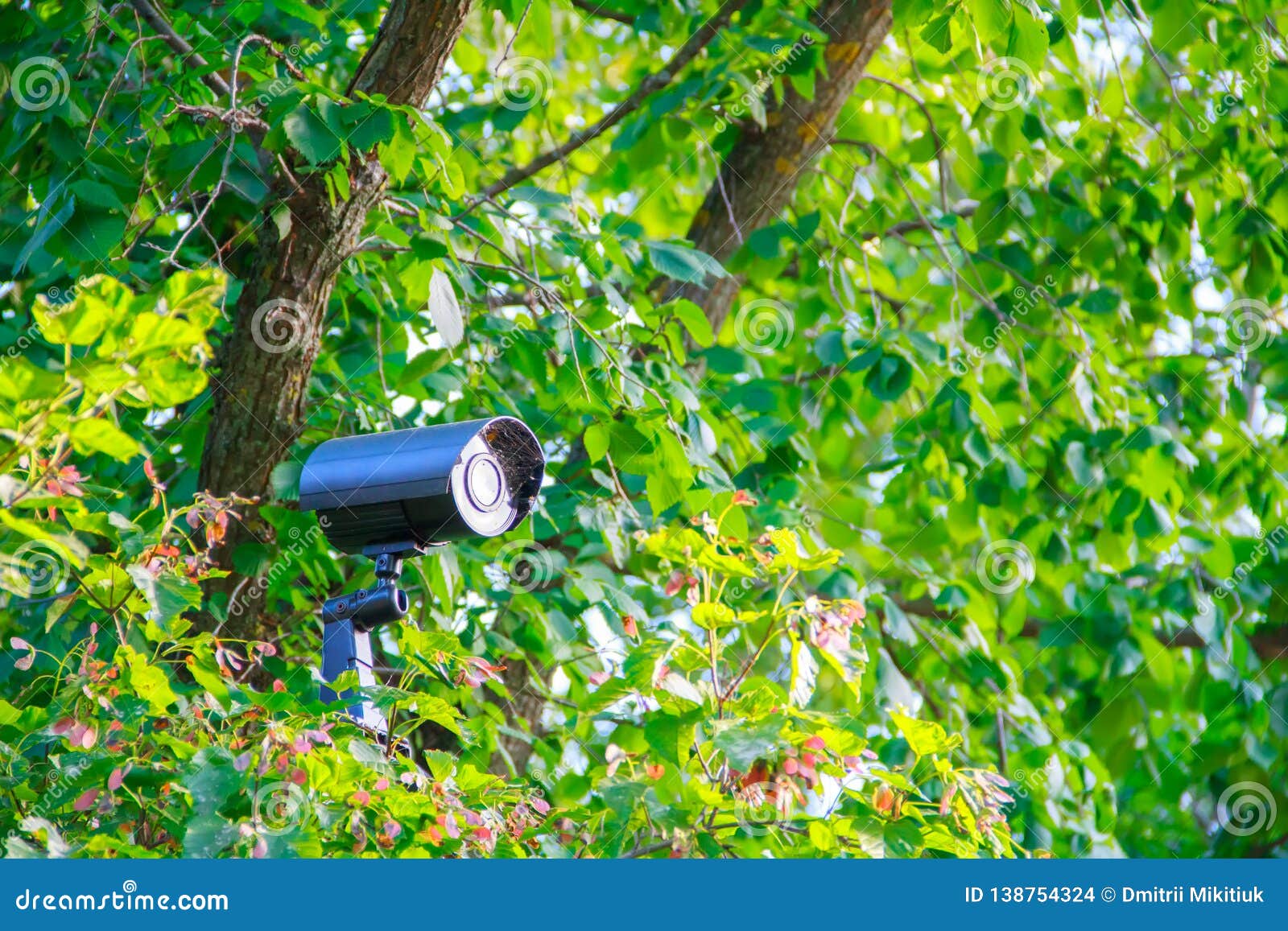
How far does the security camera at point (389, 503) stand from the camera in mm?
1812

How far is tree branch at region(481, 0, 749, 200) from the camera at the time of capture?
308cm

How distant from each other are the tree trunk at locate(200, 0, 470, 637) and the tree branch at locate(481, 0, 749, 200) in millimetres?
575

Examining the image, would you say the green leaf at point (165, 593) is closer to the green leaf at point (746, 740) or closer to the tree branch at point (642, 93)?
the green leaf at point (746, 740)

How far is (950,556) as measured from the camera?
450 centimetres

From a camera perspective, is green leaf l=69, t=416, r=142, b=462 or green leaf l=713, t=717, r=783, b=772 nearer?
green leaf l=69, t=416, r=142, b=462

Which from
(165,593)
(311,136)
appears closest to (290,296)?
(311,136)

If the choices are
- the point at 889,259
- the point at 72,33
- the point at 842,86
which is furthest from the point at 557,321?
the point at 889,259

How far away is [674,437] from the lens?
2340mm

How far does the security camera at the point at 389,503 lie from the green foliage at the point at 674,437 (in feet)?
0.50

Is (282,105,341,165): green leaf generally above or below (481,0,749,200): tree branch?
below

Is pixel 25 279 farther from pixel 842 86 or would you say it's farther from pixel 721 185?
pixel 842 86

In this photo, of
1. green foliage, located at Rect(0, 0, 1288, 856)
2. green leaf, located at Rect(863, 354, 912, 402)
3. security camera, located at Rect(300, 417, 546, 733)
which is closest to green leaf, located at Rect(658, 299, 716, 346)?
green foliage, located at Rect(0, 0, 1288, 856)

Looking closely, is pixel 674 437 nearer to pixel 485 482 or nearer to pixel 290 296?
pixel 485 482

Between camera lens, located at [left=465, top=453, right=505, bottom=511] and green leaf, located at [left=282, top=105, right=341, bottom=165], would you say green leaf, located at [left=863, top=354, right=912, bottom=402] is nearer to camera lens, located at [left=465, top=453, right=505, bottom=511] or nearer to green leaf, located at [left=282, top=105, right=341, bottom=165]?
camera lens, located at [left=465, top=453, right=505, bottom=511]
